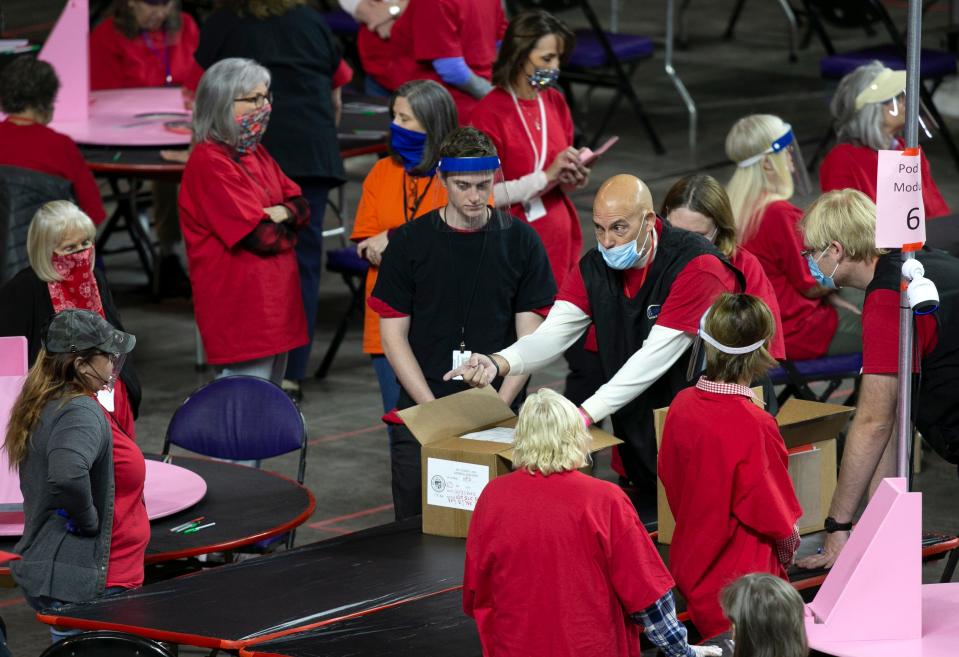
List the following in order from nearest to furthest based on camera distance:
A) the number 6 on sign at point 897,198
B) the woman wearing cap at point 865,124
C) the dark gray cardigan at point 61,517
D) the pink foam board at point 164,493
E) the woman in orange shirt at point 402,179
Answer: the number 6 on sign at point 897,198
the dark gray cardigan at point 61,517
the pink foam board at point 164,493
the woman in orange shirt at point 402,179
the woman wearing cap at point 865,124

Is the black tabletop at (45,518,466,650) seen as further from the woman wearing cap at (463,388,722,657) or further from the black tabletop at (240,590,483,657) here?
the woman wearing cap at (463,388,722,657)

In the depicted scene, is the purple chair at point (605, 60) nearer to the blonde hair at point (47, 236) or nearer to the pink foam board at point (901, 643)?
the blonde hair at point (47, 236)

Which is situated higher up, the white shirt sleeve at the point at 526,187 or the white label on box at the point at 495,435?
the white shirt sleeve at the point at 526,187

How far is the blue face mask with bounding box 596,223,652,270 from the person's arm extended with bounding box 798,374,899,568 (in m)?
0.78

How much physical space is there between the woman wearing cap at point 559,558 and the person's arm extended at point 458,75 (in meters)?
4.47

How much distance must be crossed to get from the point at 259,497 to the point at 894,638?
2142mm

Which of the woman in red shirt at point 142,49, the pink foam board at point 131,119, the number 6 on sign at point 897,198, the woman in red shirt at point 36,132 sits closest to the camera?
the number 6 on sign at point 897,198

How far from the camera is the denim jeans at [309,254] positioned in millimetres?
8461

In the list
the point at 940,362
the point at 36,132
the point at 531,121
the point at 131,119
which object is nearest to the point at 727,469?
the point at 940,362

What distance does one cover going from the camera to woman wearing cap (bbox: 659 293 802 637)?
14.8 ft

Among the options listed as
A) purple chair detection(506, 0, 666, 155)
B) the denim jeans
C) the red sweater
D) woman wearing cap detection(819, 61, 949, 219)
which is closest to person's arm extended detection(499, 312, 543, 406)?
woman wearing cap detection(819, 61, 949, 219)

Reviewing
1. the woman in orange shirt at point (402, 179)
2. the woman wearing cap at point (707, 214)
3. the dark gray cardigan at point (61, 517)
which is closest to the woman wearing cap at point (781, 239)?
the woman wearing cap at point (707, 214)

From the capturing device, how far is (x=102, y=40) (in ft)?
34.7

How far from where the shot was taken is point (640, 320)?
5.34 m
